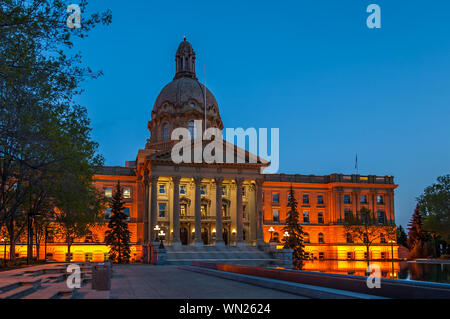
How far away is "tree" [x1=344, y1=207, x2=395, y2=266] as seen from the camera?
247 feet

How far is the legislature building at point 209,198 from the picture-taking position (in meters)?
61.0

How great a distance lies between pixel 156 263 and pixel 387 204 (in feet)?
166

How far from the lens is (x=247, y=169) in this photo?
209 feet

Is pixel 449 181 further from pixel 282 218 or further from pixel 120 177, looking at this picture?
pixel 120 177

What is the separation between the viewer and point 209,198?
6688cm

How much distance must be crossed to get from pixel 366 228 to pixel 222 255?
97.8 ft

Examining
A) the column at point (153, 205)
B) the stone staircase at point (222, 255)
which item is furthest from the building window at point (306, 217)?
the column at point (153, 205)

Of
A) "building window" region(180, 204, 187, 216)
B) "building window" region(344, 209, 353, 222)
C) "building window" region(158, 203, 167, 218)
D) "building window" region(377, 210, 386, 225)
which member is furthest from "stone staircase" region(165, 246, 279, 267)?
"building window" region(377, 210, 386, 225)

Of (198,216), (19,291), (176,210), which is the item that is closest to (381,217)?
(198,216)

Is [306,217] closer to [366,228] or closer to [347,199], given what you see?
[347,199]

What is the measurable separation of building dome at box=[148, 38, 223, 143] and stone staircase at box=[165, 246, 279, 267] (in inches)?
976

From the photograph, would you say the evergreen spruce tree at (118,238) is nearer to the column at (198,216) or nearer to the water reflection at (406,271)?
the column at (198,216)

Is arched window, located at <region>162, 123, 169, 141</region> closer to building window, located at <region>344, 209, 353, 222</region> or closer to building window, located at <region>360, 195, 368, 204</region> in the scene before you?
building window, located at <region>344, 209, 353, 222</region>
